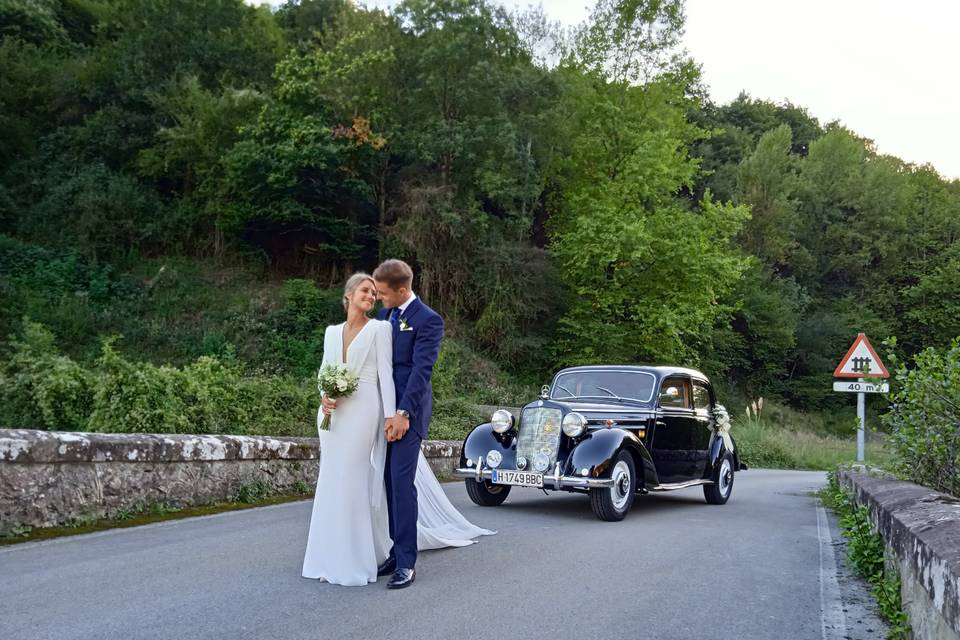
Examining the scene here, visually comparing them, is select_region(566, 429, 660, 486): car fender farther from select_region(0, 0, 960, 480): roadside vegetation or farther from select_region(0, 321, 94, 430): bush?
select_region(0, 0, 960, 480): roadside vegetation

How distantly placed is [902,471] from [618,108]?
2756 cm

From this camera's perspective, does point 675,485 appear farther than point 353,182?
No

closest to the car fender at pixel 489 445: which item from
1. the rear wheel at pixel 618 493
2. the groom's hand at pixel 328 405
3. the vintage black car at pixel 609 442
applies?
the vintage black car at pixel 609 442

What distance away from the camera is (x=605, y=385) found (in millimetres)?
10555

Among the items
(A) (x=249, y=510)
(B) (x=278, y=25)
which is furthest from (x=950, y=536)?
(B) (x=278, y=25)

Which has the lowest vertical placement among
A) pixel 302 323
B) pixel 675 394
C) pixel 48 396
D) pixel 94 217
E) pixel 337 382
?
pixel 48 396

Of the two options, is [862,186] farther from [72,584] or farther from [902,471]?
[72,584]

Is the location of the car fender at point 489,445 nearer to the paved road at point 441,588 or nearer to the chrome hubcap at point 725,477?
the paved road at point 441,588

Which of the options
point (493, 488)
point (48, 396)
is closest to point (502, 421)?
point (493, 488)

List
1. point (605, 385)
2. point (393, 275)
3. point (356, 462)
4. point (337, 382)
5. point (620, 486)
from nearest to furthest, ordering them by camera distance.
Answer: point (337, 382), point (356, 462), point (393, 275), point (620, 486), point (605, 385)

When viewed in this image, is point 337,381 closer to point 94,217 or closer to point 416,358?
point 416,358

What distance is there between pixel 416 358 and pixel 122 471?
3.26 m

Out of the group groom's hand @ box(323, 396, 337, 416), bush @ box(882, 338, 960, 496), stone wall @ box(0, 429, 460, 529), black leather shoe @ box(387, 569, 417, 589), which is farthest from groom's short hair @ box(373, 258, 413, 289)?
bush @ box(882, 338, 960, 496)

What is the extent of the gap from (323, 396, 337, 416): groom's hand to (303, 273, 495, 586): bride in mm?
39
